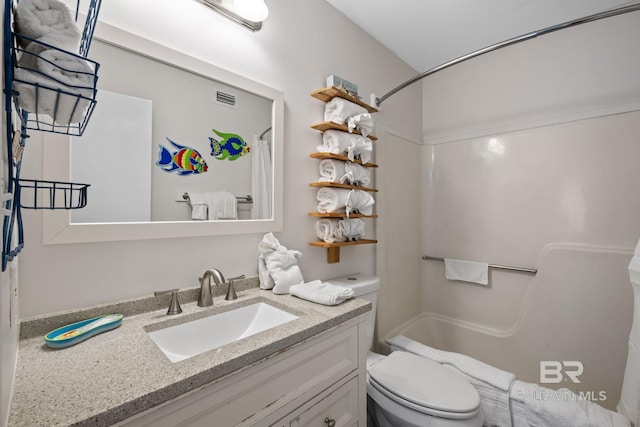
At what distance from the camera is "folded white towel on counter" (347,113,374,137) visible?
1.56m

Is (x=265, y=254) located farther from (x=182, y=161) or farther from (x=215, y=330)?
(x=182, y=161)

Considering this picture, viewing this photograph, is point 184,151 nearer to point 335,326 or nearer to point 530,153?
point 335,326

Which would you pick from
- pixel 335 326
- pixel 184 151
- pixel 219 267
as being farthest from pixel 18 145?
pixel 335 326

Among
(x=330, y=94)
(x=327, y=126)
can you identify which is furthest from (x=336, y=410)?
(x=330, y=94)

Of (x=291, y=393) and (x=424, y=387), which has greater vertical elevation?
(x=291, y=393)

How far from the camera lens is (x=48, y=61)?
18.1 inches

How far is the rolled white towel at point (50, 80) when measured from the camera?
0.46 meters

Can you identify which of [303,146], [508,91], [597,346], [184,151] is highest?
[508,91]

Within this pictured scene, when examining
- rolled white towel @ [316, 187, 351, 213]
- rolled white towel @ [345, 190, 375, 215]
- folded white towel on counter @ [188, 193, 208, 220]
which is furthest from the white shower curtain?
rolled white towel @ [345, 190, 375, 215]

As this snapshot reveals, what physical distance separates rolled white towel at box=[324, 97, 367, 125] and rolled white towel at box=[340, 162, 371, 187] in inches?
9.7

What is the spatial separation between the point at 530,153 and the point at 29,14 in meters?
2.50

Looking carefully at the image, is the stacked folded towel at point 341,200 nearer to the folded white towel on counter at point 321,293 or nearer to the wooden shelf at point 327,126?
the wooden shelf at point 327,126

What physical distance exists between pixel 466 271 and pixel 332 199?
4.69 feet

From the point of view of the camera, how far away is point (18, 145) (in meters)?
0.58
